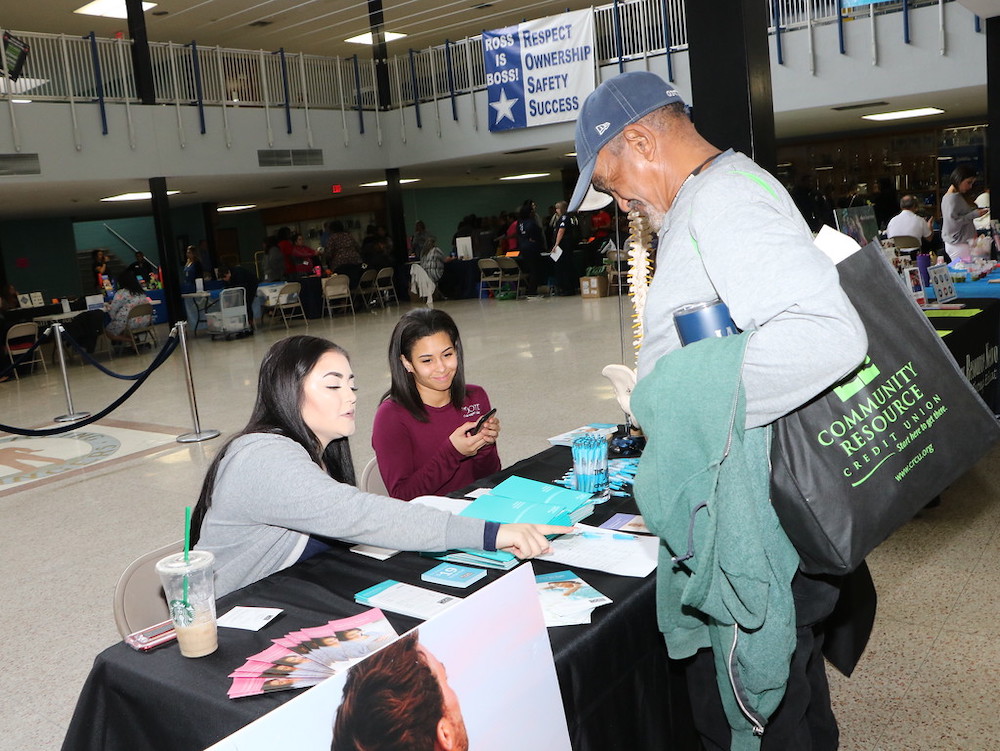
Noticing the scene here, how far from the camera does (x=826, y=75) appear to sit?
11.1 meters

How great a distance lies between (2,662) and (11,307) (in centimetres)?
1078

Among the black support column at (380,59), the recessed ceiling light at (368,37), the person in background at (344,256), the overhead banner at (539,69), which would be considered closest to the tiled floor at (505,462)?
the overhead banner at (539,69)

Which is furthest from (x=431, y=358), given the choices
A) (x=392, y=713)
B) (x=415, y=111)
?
(x=415, y=111)

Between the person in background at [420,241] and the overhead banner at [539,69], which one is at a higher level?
the overhead banner at [539,69]

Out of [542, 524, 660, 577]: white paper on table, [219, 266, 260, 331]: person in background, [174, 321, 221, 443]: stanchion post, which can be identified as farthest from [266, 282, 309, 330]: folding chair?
[542, 524, 660, 577]: white paper on table

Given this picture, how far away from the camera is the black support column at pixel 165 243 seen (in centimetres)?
1281

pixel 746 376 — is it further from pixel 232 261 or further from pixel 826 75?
pixel 232 261

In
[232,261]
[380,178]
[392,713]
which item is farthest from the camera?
[232,261]

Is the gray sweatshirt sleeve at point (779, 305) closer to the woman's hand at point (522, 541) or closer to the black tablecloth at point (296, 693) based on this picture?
the black tablecloth at point (296, 693)

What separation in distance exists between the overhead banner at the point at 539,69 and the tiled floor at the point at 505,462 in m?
5.24

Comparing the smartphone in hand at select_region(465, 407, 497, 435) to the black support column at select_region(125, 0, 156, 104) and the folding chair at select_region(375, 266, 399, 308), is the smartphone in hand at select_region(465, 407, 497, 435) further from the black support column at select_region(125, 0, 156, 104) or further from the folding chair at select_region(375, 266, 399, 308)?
the folding chair at select_region(375, 266, 399, 308)

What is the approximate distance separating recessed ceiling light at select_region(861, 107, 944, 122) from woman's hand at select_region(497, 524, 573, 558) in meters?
13.0

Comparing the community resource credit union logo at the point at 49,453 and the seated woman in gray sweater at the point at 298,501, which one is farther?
the community resource credit union logo at the point at 49,453

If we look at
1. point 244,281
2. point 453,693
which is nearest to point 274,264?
point 244,281
